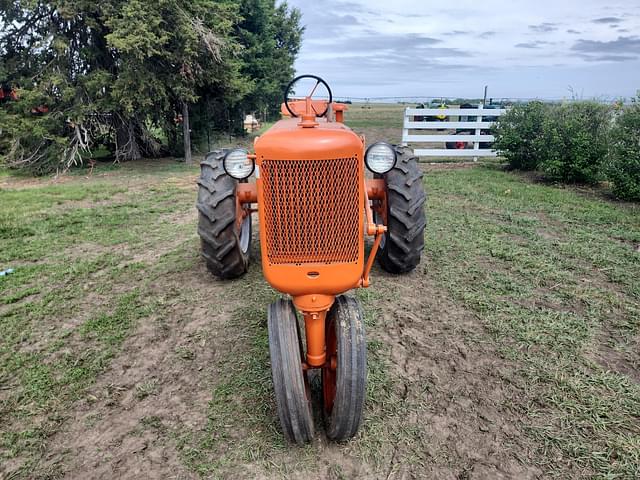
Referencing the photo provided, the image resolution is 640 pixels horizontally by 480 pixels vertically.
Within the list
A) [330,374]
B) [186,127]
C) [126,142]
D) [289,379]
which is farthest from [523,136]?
[126,142]

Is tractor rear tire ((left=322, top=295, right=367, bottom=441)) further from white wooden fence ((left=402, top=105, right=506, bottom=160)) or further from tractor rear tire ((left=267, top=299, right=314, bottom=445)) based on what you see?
white wooden fence ((left=402, top=105, right=506, bottom=160))

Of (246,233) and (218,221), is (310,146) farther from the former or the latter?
(246,233)

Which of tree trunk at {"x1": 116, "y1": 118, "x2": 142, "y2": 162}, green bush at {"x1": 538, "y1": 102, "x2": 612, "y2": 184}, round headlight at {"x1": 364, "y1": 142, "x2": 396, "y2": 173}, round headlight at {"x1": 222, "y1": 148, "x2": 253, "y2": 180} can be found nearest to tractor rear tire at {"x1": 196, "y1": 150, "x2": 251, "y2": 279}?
round headlight at {"x1": 222, "y1": 148, "x2": 253, "y2": 180}

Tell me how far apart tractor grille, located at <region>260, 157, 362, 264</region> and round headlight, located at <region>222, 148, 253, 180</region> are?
1.07m

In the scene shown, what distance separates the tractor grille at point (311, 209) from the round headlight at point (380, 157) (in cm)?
83

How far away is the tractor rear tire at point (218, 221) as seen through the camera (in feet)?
12.9

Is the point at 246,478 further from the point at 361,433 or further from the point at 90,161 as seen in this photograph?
the point at 90,161

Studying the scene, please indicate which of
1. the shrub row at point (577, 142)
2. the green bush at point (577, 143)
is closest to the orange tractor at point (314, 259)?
the shrub row at point (577, 142)

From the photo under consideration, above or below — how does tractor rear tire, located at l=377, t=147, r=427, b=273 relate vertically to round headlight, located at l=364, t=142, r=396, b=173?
below

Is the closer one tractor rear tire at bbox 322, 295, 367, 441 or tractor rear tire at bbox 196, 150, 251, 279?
tractor rear tire at bbox 322, 295, 367, 441

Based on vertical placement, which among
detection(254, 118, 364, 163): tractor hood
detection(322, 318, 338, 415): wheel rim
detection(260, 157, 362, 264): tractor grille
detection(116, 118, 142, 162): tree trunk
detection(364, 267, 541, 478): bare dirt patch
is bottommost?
detection(364, 267, 541, 478): bare dirt patch

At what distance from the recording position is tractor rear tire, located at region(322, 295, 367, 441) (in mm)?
2309

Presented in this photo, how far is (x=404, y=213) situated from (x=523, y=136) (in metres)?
6.85

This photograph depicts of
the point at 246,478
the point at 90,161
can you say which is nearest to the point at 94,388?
the point at 246,478
